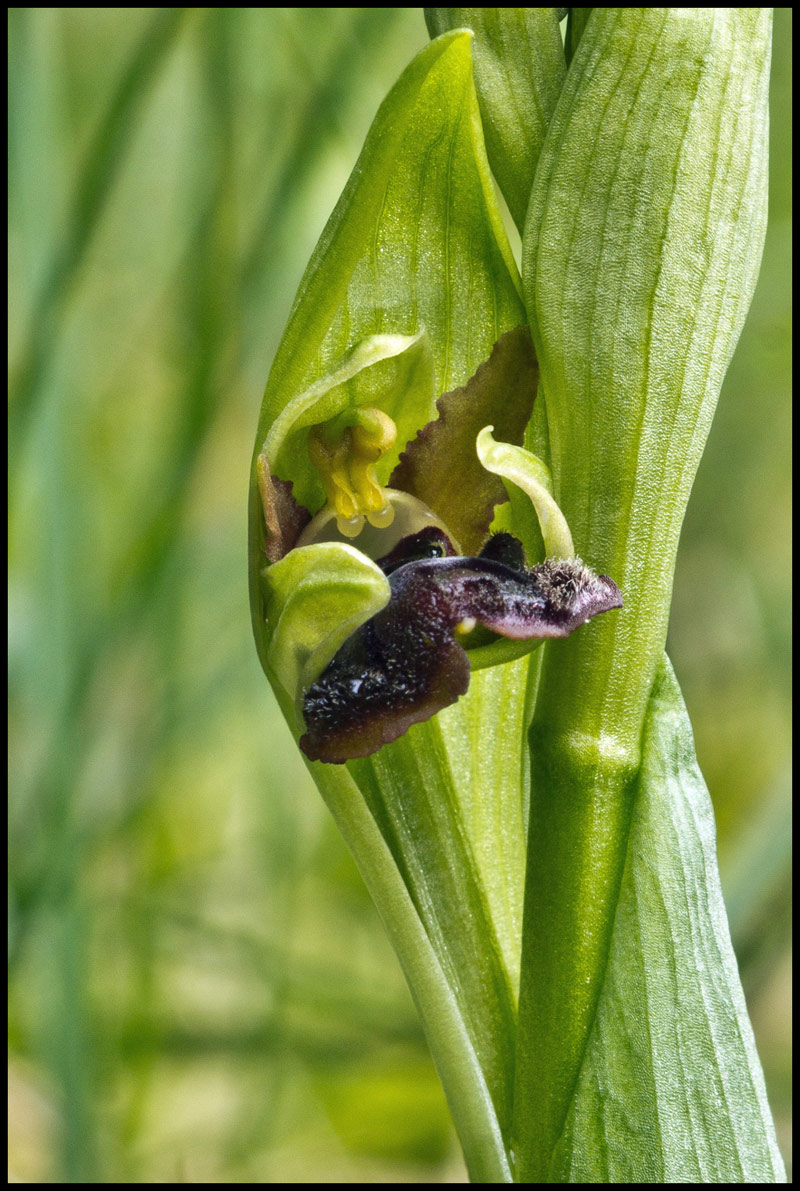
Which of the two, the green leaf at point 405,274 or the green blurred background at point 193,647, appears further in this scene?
the green blurred background at point 193,647

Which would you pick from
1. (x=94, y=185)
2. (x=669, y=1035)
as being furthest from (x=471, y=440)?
(x=94, y=185)

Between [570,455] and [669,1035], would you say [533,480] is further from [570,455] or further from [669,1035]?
[669,1035]

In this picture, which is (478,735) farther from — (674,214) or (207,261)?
(207,261)

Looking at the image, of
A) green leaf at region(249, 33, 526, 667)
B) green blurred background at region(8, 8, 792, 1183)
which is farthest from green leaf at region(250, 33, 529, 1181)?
green blurred background at region(8, 8, 792, 1183)

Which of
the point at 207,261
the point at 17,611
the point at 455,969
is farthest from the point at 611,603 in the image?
the point at 17,611

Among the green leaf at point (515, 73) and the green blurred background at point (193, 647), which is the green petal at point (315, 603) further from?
the green blurred background at point (193, 647)

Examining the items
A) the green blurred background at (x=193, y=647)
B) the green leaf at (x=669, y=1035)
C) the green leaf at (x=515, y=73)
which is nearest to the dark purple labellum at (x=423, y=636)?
the green leaf at (x=669, y=1035)
